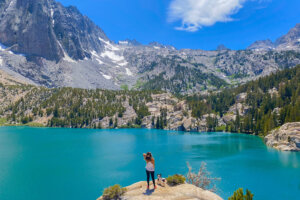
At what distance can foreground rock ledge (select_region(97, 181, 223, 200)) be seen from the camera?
18.6m

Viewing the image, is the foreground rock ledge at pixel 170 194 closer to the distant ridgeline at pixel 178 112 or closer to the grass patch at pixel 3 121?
the distant ridgeline at pixel 178 112

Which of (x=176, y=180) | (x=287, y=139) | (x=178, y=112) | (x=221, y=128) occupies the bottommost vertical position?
(x=176, y=180)

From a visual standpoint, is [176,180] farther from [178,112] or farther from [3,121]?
[3,121]

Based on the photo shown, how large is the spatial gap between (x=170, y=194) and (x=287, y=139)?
79.0 metres

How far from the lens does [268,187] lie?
137ft

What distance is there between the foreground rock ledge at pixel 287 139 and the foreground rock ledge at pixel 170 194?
73012 mm

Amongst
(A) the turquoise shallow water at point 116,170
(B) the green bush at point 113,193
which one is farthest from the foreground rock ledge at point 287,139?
(B) the green bush at point 113,193

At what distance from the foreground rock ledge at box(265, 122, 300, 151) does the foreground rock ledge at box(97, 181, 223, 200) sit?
7301cm

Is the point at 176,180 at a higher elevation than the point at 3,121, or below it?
below

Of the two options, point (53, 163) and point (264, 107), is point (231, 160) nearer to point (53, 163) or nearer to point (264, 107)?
point (53, 163)

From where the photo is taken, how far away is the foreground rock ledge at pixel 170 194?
1864cm

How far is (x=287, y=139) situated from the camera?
266 feet

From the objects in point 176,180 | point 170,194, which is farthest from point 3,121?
point 170,194

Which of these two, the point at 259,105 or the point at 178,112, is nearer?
the point at 259,105
